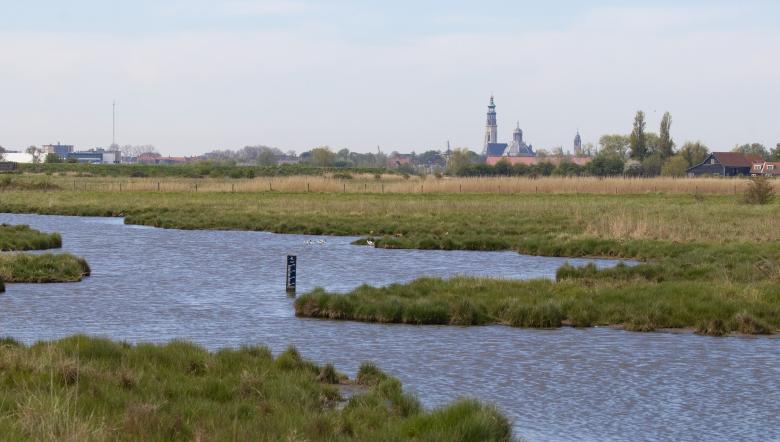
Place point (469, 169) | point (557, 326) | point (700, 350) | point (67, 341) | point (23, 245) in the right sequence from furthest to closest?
point (469, 169), point (23, 245), point (557, 326), point (700, 350), point (67, 341)

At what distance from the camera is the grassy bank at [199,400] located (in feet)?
39.8

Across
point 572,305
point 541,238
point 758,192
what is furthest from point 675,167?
point 572,305

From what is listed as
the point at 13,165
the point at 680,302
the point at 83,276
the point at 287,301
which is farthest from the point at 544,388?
the point at 13,165

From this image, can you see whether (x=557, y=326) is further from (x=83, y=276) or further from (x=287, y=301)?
(x=83, y=276)

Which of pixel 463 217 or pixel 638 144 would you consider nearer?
pixel 463 217

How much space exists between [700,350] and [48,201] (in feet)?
220

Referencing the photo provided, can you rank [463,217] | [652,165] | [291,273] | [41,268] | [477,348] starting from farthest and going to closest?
[652,165] < [463,217] < [41,268] < [291,273] < [477,348]

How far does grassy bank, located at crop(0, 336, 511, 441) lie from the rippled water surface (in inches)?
63.9

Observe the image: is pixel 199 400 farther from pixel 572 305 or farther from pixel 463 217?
pixel 463 217

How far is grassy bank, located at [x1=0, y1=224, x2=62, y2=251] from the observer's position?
138ft

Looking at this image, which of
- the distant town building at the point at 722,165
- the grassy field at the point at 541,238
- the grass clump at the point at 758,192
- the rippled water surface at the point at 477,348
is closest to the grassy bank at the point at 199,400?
the rippled water surface at the point at 477,348

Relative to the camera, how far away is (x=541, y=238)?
4628 centimetres

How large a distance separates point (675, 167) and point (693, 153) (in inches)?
755

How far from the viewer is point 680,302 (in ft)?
83.2
